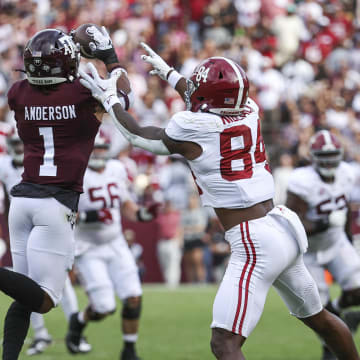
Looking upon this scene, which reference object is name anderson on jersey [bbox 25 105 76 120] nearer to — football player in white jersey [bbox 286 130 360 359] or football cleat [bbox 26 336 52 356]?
football player in white jersey [bbox 286 130 360 359]

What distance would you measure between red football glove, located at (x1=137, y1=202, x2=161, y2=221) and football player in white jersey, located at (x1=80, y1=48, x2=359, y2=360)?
213 cm

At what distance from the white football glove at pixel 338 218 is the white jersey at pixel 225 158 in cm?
227

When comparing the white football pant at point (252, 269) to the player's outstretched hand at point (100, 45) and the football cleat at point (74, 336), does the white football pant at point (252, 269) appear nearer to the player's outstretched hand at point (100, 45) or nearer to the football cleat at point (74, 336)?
the player's outstretched hand at point (100, 45)

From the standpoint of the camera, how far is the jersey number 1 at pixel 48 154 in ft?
15.6

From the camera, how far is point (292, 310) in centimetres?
475

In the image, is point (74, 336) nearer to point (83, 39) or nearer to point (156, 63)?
point (156, 63)

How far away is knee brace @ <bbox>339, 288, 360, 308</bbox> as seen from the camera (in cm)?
673

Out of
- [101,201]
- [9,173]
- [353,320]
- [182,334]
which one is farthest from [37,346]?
[353,320]

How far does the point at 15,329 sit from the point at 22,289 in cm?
26

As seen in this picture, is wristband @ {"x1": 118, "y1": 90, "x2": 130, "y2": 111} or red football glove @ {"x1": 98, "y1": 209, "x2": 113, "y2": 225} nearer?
wristband @ {"x1": 118, "y1": 90, "x2": 130, "y2": 111}

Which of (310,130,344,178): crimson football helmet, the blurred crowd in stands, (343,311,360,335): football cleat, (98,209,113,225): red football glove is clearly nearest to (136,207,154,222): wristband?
(98,209,113,225): red football glove

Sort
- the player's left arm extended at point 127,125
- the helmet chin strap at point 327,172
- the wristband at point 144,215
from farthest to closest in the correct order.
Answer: the wristband at point 144,215, the helmet chin strap at point 327,172, the player's left arm extended at point 127,125

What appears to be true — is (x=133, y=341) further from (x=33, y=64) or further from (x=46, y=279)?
(x=33, y=64)

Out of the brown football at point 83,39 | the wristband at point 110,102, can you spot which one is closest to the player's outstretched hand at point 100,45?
the brown football at point 83,39
